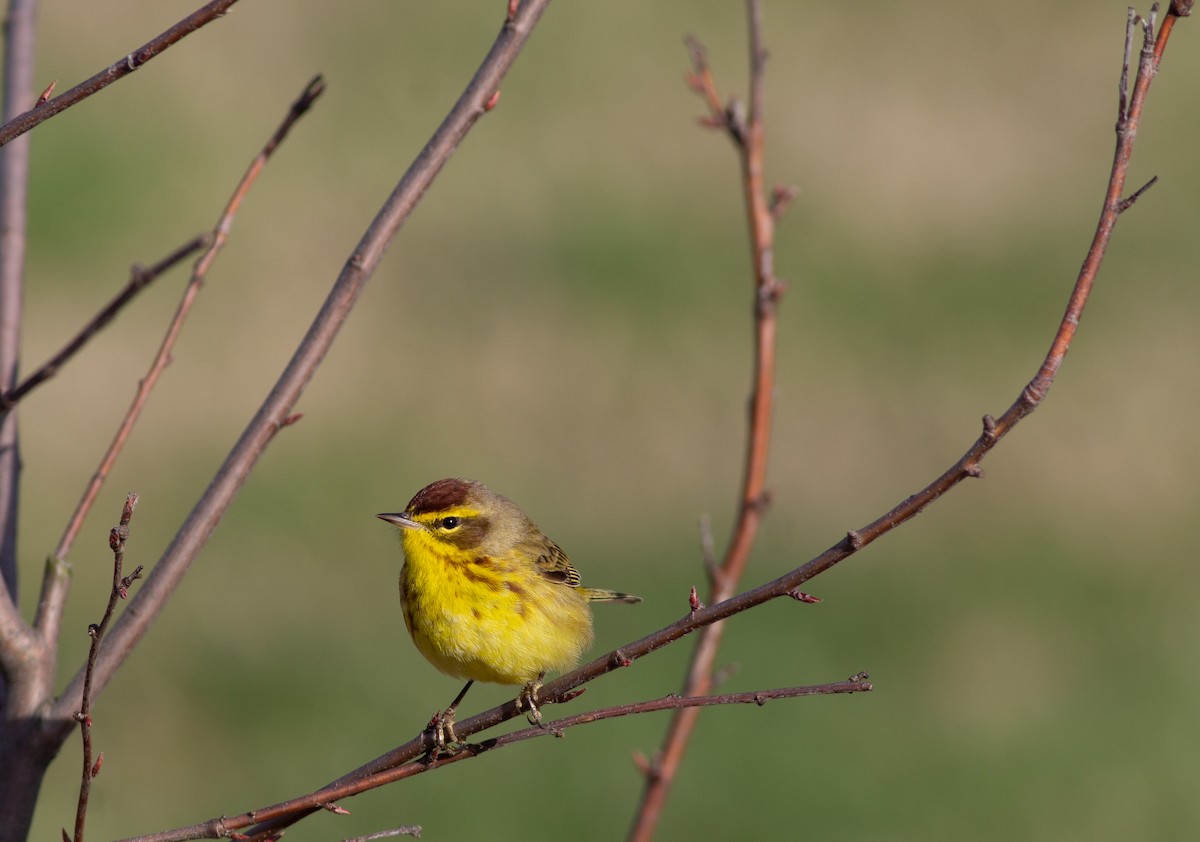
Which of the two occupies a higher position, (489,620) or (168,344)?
(168,344)

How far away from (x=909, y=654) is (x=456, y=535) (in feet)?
17.8

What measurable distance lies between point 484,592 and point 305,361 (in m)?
1.30

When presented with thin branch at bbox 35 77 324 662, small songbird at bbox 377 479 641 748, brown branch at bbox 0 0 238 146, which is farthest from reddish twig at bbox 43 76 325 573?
small songbird at bbox 377 479 641 748

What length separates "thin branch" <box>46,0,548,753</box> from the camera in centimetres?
304

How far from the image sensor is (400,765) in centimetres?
295

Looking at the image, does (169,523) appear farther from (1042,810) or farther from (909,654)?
(1042,810)

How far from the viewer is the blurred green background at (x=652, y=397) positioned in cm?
850

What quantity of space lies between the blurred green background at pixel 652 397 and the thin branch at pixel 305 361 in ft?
16.1

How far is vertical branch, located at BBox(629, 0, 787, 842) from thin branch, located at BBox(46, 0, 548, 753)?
3.71 ft

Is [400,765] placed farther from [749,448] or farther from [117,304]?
[749,448]

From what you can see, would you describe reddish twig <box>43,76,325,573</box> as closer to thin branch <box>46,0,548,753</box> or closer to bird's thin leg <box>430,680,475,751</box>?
thin branch <box>46,0,548,753</box>

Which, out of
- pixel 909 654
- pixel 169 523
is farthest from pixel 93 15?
pixel 909 654

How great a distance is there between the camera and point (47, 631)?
3053 millimetres

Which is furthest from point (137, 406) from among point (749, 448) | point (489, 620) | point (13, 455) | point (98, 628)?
point (749, 448)
